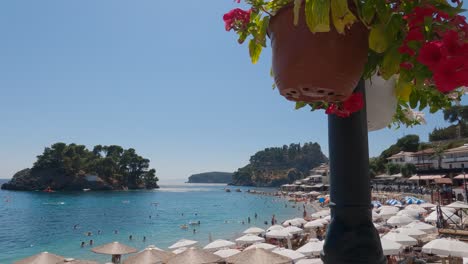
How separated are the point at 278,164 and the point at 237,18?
180737mm

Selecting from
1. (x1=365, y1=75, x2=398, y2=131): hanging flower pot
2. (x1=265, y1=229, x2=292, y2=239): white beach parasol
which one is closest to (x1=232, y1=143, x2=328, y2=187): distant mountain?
(x1=265, y1=229, x2=292, y2=239): white beach parasol

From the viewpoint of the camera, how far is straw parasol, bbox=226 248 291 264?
1079cm

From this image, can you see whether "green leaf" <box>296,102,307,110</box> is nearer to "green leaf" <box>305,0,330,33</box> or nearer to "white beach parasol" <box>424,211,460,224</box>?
"green leaf" <box>305,0,330,33</box>

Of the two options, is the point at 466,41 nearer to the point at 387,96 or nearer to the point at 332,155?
the point at 332,155

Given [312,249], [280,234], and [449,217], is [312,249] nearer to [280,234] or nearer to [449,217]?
[280,234]

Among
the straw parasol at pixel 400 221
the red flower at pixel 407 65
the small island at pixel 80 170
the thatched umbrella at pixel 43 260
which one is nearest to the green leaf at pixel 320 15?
the red flower at pixel 407 65

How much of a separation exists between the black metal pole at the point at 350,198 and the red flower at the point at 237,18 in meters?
0.52

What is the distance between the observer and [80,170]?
10388 centimetres

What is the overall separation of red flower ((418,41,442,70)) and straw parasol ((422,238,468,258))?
41.1ft

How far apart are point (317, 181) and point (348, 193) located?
100 m

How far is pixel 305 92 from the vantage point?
1.11m

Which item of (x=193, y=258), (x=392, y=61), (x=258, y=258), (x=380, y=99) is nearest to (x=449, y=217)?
(x=258, y=258)

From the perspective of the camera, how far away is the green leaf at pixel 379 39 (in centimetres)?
90

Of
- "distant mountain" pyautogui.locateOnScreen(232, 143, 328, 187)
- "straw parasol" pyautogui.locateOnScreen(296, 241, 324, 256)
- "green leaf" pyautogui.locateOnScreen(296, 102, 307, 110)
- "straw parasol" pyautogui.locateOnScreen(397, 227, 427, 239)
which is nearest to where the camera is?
"green leaf" pyautogui.locateOnScreen(296, 102, 307, 110)
